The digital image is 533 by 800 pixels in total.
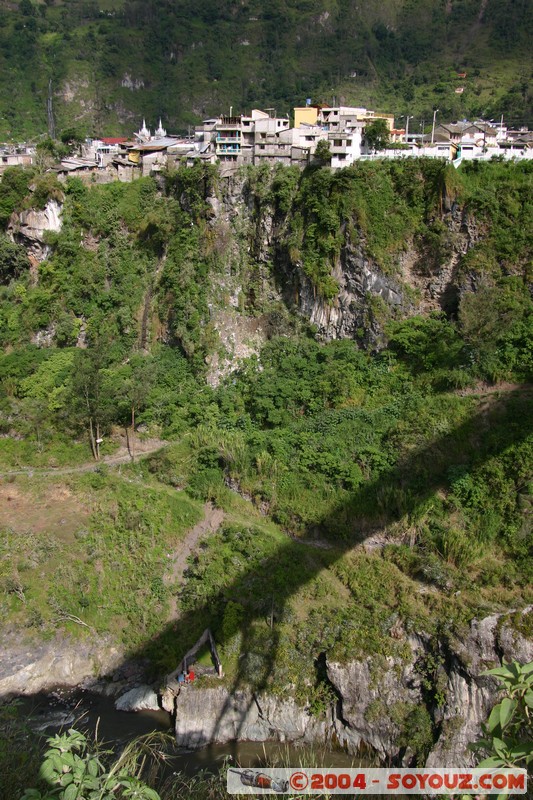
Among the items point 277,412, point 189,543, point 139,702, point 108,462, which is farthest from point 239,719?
point 108,462

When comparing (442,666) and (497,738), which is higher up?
(497,738)

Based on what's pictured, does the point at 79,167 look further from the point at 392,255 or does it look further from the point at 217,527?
the point at 217,527

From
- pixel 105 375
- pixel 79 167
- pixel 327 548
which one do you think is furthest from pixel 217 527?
pixel 79 167

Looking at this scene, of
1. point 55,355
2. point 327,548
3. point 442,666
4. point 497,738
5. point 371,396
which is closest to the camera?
point 497,738

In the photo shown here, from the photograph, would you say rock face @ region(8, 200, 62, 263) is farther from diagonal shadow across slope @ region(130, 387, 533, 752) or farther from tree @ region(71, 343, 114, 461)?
diagonal shadow across slope @ region(130, 387, 533, 752)

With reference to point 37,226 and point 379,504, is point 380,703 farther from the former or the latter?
point 37,226

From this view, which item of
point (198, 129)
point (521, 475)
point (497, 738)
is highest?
point (198, 129)
